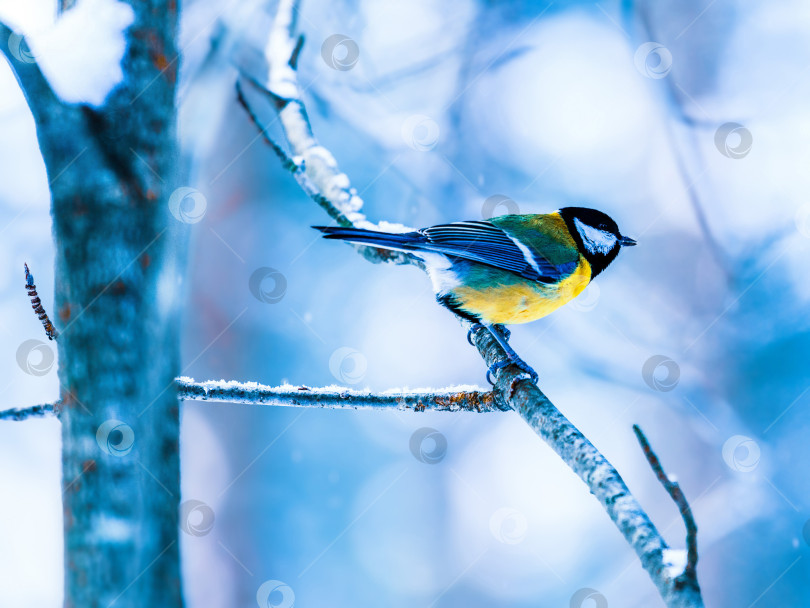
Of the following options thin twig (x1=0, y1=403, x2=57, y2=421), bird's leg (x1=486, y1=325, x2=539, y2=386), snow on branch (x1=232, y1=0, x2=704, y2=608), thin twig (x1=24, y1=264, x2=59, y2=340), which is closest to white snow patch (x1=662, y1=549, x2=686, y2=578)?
snow on branch (x1=232, y1=0, x2=704, y2=608)

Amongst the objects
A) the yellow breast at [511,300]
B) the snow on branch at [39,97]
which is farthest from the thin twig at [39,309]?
the yellow breast at [511,300]

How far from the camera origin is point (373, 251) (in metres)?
2.00

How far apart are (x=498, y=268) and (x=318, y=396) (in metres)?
0.80

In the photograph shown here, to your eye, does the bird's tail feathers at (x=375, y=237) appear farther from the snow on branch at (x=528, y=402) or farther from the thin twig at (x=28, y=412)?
the thin twig at (x=28, y=412)

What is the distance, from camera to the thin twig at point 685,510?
71cm

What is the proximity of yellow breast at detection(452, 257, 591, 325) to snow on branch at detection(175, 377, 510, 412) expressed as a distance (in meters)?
0.50

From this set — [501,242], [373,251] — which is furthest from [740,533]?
[373,251]

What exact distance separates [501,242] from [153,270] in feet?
4.10

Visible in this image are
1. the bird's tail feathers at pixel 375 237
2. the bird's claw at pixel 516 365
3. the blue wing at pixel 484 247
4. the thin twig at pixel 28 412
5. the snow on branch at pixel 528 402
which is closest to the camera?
the snow on branch at pixel 528 402

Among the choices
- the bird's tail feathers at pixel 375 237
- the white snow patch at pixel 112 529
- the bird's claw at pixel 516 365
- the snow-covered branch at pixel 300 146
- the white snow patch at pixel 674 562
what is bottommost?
the white snow patch at pixel 674 562

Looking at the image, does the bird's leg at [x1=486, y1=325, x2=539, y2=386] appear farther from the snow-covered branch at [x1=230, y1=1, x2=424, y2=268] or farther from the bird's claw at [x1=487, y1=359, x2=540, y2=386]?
the snow-covered branch at [x1=230, y1=1, x2=424, y2=268]

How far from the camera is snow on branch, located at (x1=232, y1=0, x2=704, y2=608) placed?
0.81 meters

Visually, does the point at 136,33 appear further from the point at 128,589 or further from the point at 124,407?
the point at 128,589

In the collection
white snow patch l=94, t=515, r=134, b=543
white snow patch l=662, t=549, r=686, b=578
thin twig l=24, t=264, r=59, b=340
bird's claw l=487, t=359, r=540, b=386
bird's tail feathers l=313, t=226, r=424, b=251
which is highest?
bird's tail feathers l=313, t=226, r=424, b=251
